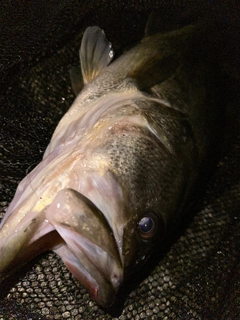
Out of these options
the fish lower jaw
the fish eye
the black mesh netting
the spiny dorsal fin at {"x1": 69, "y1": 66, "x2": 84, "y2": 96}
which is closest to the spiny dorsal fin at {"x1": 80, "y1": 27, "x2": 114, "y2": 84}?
the spiny dorsal fin at {"x1": 69, "y1": 66, "x2": 84, "y2": 96}

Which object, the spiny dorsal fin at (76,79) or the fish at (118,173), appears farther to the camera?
the spiny dorsal fin at (76,79)

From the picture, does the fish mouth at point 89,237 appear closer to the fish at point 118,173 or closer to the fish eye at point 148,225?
the fish at point 118,173

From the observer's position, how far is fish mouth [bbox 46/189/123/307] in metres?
1.44

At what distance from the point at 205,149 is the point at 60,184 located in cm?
87

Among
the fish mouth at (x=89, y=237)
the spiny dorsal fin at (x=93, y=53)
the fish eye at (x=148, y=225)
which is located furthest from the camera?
the spiny dorsal fin at (x=93, y=53)

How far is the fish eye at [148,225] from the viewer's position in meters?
1.60

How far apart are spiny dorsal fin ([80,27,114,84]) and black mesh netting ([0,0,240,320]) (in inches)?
6.8

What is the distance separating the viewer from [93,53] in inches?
97.7

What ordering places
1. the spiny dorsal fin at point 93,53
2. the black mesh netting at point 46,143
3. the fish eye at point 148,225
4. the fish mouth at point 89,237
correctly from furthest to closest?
the spiny dorsal fin at point 93,53 < the black mesh netting at point 46,143 < the fish eye at point 148,225 < the fish mouth at point 89,237

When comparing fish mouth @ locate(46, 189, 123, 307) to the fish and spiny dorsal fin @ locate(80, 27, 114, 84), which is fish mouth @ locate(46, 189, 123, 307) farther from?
spiny dorsal fin @ locate(80, 27, 114, 84)

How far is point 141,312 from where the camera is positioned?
6.02 feet

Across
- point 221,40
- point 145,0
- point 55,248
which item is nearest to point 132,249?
point 55,248

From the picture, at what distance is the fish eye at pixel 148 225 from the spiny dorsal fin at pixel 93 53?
45.3 inches

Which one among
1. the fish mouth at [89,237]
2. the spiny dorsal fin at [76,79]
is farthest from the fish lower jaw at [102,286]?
the spiny dorsal fin at [76,79]
